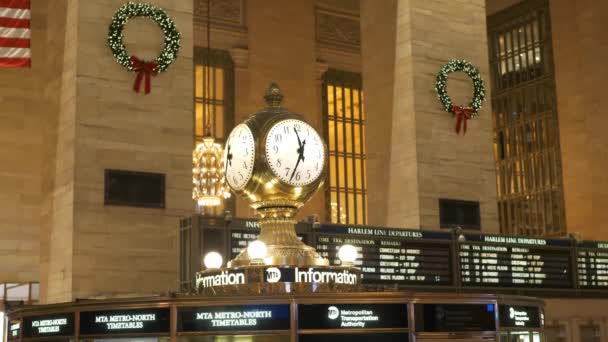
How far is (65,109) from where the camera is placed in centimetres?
1212

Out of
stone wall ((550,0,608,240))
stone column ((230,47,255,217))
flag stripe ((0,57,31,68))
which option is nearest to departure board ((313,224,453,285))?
flag stripe ((0,57,31,68))

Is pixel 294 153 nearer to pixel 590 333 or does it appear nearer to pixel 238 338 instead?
pixel 238 338

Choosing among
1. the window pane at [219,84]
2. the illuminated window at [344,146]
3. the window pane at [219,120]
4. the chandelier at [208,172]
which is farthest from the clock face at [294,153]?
the illuminated window at [344,146]

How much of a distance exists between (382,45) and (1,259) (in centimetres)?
859

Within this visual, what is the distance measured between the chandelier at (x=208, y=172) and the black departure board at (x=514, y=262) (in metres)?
4.57

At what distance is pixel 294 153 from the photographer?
16.3 ft

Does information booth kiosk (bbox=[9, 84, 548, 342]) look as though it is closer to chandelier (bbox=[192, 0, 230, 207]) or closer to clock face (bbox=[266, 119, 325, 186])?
clock face (bbox=[266, 119, 325, 186])

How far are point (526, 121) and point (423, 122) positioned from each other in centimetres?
1298

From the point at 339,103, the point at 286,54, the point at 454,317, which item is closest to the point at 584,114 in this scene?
the point at 339,103

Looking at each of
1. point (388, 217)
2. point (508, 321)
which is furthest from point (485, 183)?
point (508, 321)

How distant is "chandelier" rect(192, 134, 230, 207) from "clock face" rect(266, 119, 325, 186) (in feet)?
33.5

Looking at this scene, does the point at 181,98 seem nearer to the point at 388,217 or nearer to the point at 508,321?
the point at 388,217

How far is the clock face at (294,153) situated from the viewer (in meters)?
4.93

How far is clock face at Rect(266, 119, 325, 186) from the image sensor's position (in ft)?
16.2
